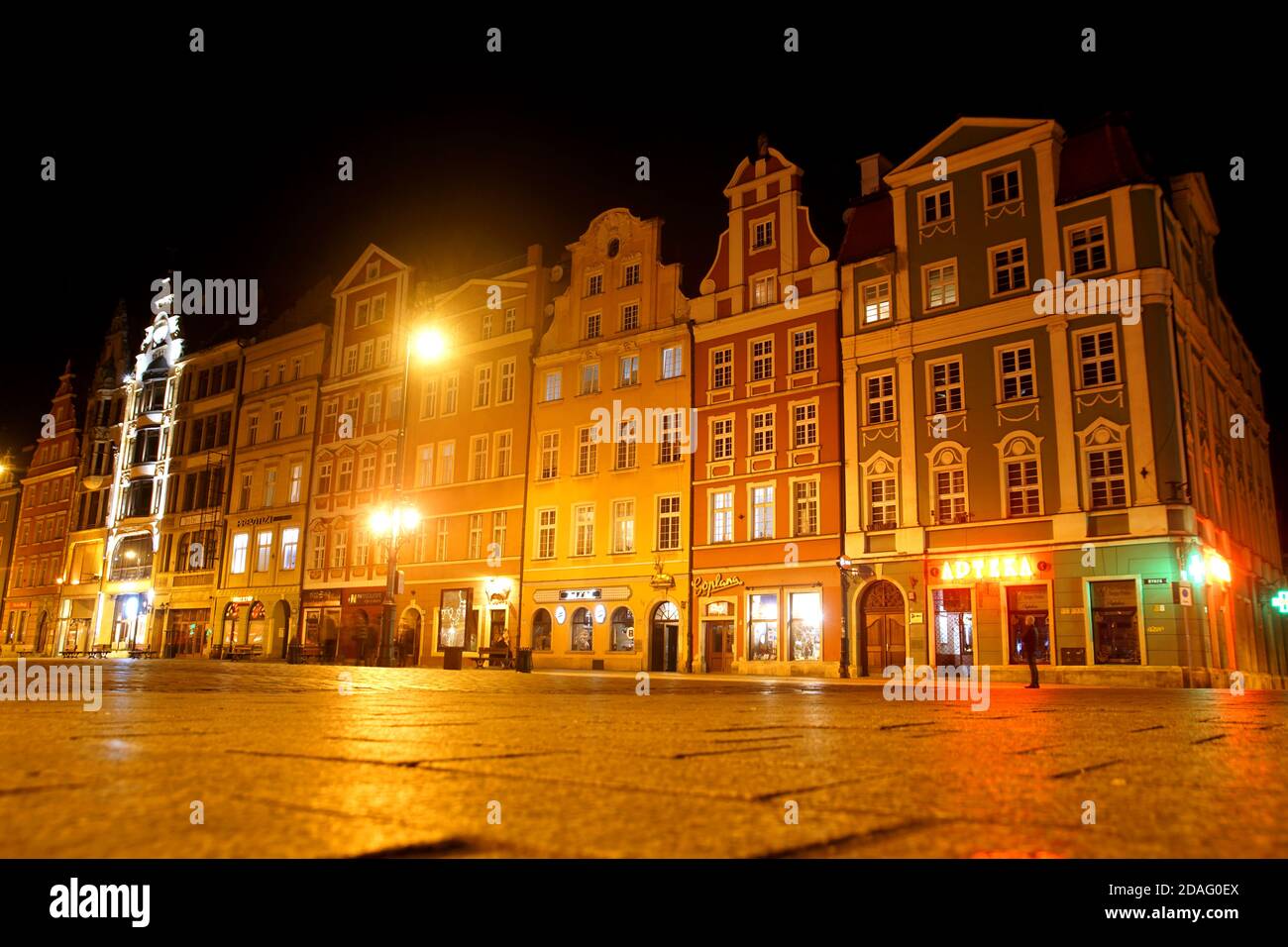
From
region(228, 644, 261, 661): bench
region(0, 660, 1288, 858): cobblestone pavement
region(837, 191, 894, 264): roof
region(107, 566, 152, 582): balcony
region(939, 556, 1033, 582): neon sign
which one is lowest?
region(228, 644, 261, 661): bench

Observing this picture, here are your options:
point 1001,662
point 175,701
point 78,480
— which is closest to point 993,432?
point 1001,662

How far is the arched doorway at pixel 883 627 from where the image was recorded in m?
29.8

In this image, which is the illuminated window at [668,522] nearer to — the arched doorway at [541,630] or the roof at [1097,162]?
the arched doorway at [541,630]

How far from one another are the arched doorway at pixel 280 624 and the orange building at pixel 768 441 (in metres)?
23.3

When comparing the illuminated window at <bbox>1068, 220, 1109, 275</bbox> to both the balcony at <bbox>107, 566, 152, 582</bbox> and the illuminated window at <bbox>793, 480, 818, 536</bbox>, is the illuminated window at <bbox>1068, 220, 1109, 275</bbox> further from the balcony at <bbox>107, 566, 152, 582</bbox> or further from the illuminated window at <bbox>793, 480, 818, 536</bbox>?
the balcony at <bbox>107, 566, 152, 582</bbox>

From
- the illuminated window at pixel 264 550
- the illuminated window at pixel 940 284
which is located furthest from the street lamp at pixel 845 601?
the illuminated window at pixel 264 550

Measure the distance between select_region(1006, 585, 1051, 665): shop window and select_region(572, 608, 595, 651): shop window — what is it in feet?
51.0

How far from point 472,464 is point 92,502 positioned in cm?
3102

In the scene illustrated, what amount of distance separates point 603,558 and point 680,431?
5.81 metres

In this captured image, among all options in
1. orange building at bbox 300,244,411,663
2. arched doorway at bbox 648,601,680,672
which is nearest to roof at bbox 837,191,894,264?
arched doorway at bbox 648,601,680,672

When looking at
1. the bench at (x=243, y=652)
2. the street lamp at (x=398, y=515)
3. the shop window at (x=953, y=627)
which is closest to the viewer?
the street lamp at (x=398, y=515)

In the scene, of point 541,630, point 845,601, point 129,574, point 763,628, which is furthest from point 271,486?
point 845,601

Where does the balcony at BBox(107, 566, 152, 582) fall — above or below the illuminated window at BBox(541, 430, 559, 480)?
below

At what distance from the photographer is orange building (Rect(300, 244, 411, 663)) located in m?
43.6
